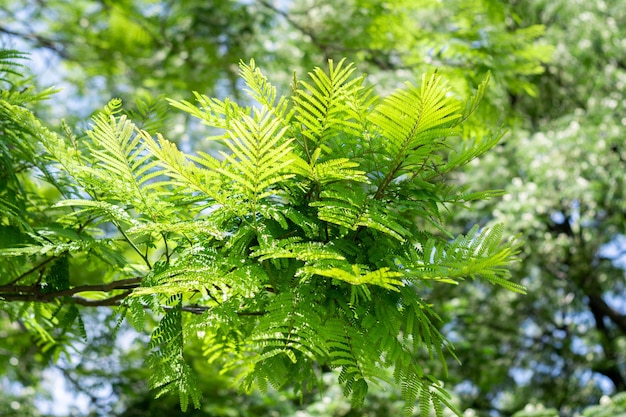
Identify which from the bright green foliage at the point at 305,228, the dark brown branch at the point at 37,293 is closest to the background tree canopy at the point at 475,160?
the dark brown branch at the point at 37,293

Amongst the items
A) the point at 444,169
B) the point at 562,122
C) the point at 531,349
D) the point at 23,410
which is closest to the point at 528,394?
the point at 531,349

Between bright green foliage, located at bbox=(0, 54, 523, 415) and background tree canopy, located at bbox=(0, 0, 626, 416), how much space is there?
2537mm

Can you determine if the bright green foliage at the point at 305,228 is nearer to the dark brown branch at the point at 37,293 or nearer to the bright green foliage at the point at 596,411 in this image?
the dark brown branch at the point at 37,293

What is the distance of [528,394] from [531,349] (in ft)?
1.87

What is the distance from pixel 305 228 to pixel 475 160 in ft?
19.7

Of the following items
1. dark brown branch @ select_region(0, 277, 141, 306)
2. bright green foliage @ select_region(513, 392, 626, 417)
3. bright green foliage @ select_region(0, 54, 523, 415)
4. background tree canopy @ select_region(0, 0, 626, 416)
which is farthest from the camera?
background tree canopy @ select_region(0, 0, 626, 416)

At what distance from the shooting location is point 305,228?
128 centimetres

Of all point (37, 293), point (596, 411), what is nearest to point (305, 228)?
point (37, 293)

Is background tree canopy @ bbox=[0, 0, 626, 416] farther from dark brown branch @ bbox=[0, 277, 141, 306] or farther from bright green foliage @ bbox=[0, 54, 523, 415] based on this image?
bright green foliage @ bbox=[0, 54, 523, 415]

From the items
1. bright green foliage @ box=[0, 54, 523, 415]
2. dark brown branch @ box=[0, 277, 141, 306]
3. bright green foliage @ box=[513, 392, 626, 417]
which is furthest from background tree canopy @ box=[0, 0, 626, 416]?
bright green foliage @ box=[0, 54, 523, 415]

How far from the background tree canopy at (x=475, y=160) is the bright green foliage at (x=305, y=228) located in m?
2.54

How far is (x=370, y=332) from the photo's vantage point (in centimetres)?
126

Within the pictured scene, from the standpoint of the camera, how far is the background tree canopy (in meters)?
4.99

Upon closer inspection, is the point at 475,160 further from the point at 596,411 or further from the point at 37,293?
the point at 37,293
